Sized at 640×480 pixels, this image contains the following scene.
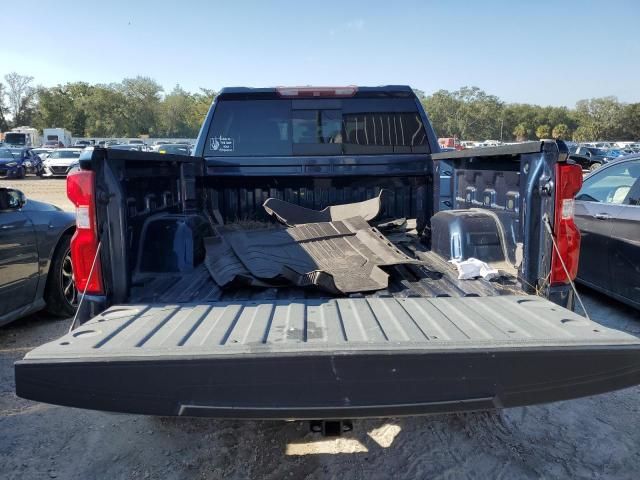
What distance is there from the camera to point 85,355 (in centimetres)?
201

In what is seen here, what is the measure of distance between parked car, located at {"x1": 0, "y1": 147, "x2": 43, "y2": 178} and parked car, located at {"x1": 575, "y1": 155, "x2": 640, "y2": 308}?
30.1m

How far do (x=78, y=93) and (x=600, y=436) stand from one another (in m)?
98.5

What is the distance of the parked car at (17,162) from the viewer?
28219 mm

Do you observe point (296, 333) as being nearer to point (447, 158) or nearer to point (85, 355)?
point (85, 355)

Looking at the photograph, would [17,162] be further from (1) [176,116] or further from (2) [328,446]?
(1) [176,116]

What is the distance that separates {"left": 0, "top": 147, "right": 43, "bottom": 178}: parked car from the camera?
1111 inches

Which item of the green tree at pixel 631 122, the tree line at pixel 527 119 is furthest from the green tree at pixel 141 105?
the green tree at pixel 631 122

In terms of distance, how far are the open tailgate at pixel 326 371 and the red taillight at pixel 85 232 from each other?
559 mm

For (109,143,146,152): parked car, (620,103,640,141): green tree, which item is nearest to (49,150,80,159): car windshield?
(109,143,146,152): parked car

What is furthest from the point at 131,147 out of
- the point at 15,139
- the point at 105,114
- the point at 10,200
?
the point at 105,114

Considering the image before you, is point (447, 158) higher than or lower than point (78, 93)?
lower

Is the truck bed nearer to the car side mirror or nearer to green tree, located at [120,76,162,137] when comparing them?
the car side mirror

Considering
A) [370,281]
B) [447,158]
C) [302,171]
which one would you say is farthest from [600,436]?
[302,171]

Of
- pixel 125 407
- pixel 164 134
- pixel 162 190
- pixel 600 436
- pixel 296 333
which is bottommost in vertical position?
pixel 600 436
